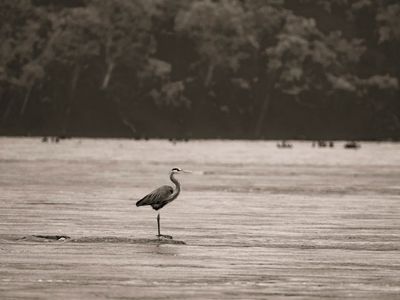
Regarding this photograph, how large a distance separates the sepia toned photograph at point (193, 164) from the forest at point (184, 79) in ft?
1.00

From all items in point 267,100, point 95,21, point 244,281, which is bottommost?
point 244,281

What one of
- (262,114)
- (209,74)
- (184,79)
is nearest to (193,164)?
(262,114)

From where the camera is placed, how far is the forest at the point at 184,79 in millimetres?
184375

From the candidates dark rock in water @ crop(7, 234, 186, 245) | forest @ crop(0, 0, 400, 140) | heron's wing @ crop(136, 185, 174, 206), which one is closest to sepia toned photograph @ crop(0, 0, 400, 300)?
heron's wing @ crop(136, 185, 174, 206)

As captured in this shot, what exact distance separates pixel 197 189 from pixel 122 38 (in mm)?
148969

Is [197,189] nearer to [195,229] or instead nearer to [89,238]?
→ [195,229]

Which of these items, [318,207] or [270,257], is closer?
[270,257]

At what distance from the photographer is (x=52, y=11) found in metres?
197

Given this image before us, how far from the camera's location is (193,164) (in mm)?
72062

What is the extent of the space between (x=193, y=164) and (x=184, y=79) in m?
119

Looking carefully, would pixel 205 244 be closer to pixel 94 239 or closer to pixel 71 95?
pixel 94 239

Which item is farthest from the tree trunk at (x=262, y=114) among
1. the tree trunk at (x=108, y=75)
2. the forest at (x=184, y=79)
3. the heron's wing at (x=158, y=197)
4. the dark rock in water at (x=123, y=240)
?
the dark rock in water at (x=123, y=240)

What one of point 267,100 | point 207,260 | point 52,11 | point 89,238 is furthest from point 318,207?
point 52,11

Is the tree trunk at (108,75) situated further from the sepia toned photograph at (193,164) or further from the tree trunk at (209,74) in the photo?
the tree trunk at (209,74)
